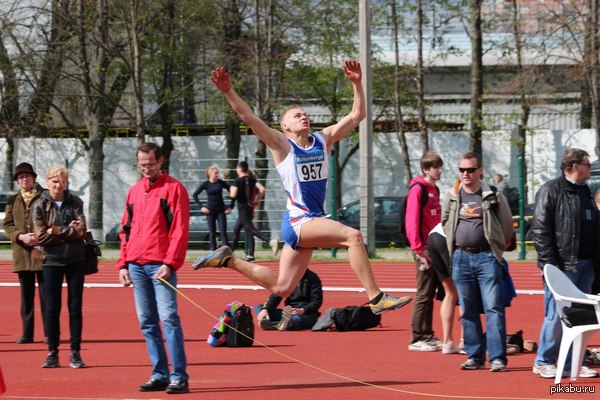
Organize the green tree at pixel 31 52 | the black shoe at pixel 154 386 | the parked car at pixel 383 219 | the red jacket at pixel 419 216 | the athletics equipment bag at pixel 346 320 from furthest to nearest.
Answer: the green tree at pixel 31 52
the parked car at pixel 383 219
the athletics equipment bag at pixel 346 320
the red jacket at pixel 419 216
the black shoe at pixel 154 386

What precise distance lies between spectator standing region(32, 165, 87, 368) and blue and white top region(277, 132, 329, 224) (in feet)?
8.17

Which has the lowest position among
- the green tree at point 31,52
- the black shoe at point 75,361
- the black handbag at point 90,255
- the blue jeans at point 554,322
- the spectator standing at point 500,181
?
the black shoe at point 75,361

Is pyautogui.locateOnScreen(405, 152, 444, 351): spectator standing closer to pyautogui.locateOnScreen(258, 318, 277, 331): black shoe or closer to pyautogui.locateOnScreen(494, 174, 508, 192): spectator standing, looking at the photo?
pyautogui.locateOnScreen(258, 318, 277, 331): black shoe

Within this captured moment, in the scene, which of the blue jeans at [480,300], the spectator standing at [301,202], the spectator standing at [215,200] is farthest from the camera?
the spectator standing at [215,200]

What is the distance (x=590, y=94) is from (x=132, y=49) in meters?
12.8

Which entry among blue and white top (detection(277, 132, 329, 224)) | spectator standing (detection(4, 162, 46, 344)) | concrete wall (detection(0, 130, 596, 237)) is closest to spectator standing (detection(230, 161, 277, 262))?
concrete wall (detection(0, 130, 596, 237))

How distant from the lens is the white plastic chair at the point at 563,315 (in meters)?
9.91

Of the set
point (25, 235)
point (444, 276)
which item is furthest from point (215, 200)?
point (444, 276)

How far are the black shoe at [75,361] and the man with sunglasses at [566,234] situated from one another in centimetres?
433

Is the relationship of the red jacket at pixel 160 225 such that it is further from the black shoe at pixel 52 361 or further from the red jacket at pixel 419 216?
the red jacket at pixel 419 216

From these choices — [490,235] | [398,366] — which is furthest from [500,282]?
[398,366]

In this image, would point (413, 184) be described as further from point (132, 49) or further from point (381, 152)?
point (381, 152)

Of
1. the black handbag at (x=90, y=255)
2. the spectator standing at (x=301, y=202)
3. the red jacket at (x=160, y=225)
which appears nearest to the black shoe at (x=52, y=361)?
the black handbag at (x=90, y=255)

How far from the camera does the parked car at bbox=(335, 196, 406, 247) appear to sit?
28922 millimetres
